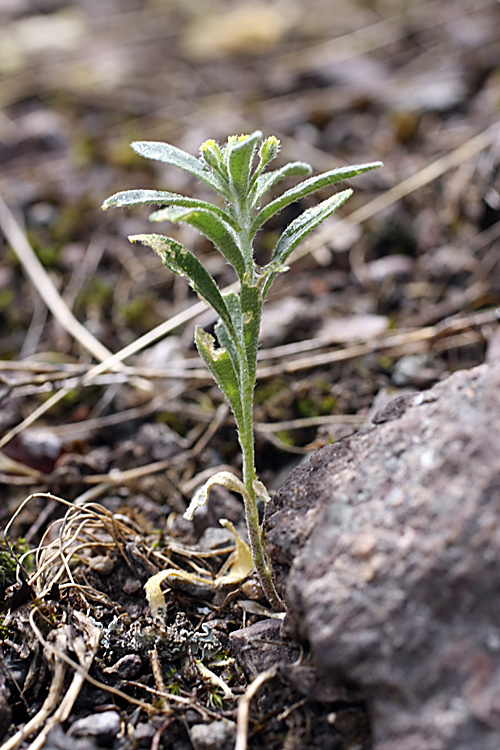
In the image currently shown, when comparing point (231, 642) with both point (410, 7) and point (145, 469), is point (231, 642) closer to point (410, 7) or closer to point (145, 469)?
point (145, 469)

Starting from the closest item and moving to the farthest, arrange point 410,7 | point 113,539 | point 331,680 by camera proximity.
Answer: point 331,680 → point 113,539 → point 410,7

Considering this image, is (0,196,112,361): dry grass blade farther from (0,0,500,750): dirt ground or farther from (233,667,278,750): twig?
(233,667,278,750): twig

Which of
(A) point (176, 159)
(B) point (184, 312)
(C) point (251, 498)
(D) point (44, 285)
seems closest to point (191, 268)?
(A) point (176, 159)

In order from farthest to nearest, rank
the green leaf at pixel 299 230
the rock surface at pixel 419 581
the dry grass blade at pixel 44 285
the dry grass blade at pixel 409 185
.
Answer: the dry grass blade at pixel 409 185 < the dry grass blade at pixel 44 285 < the green leaf at pixel 299 230 < the rock surface at pixel 419 581


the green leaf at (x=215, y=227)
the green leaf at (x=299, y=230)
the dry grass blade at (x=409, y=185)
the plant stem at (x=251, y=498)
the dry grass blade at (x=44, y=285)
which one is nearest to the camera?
the green leaf at (x=215, y=227)

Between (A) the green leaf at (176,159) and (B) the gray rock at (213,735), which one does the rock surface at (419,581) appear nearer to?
(B) the gray rock at (213,735)

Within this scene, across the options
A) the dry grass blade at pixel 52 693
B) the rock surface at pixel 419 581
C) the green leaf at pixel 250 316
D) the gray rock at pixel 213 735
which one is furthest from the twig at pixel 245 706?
the green leaf at pixel 250 316

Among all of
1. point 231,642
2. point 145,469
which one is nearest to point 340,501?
point 231,642
